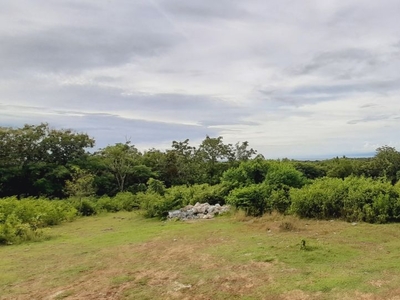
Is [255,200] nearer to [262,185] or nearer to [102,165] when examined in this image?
[262,185]

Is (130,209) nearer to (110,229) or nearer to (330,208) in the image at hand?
(110,229)

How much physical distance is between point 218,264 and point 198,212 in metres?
8.06

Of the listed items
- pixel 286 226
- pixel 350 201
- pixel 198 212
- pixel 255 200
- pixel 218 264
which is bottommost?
pixel 198 212

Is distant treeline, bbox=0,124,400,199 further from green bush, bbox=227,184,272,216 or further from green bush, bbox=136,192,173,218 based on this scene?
green bush, bbox=227,184,272,216

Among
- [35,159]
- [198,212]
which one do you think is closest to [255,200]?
[198,212]

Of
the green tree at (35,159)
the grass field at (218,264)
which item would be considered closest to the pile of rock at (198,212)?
the grass field at (218,264)

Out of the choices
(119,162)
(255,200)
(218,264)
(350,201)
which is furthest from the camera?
(119,162)

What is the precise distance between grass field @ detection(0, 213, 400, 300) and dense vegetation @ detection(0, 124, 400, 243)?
1.11 metres

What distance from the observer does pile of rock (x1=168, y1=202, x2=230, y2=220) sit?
14.2 meters

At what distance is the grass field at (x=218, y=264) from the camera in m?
5.18

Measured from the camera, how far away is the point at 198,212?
14648 millimetres

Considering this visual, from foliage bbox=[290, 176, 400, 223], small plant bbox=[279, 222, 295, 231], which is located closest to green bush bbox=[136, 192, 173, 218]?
foliage bbox=[290, 176, 400, 223]

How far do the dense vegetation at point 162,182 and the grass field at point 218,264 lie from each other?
1114 millimetres

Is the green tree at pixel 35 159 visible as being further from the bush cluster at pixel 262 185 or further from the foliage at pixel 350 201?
the foliage at pixel 350 201
